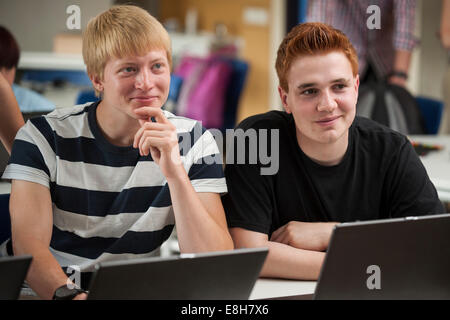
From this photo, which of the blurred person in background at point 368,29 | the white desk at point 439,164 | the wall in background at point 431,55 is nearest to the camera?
the white desk at point 439,164

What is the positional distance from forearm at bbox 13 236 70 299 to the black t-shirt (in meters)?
0.47

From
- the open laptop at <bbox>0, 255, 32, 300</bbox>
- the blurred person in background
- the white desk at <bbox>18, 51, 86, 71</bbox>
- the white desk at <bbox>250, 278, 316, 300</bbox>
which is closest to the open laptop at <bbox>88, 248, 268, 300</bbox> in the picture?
the open laptop at <bbox>0, 255, 32, 300</bbox>

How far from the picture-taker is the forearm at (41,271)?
1.22 metres

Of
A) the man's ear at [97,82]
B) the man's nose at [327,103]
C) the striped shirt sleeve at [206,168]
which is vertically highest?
the man's ear at [97,82]

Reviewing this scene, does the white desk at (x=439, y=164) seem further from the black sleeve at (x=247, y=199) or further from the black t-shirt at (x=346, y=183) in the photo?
the black sleeve at (x=247, y=199)

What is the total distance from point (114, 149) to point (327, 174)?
1.75 ft

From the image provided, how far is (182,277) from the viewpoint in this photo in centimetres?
92

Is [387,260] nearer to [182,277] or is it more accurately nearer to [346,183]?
[182,277]

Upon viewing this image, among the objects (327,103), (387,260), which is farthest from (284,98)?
(387,260)

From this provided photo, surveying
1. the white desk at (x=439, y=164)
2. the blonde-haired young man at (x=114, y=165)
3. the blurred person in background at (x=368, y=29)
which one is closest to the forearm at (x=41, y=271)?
the blonde-haired young man at (x=114, y=165)

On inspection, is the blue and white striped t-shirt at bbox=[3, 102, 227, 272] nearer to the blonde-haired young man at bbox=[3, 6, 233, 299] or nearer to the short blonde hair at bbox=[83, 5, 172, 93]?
the blonde-haired young man at bbox=[3, 6, 233, 299]

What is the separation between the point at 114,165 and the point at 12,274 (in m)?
0.58

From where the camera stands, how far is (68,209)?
4.66 feet
